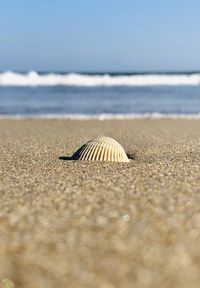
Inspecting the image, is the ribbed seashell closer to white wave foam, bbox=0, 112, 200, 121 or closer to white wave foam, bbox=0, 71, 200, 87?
white wave foam, bbox=0, 112, 200, 121

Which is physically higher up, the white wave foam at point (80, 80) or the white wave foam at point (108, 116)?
the white wave foam at point (80, 80)

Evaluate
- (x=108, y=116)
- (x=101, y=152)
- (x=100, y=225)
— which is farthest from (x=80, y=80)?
(x=100, y=225)

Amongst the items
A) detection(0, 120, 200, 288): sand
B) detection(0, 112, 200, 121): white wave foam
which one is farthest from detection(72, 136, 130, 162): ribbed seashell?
detection(0, 112, 200, 121): white wave foam

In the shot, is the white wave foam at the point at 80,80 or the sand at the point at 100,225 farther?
the white wave foam at the point at 80,80

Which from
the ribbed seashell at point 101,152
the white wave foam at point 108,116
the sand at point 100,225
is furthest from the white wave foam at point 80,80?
the sand at point 100,225

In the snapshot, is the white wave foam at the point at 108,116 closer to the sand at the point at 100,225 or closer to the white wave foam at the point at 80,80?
the sand at the point at 100,225

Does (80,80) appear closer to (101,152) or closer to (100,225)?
(101,152)
